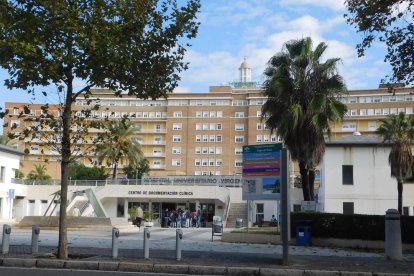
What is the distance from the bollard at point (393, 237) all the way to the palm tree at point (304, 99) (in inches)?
398

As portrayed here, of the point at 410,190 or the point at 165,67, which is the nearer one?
the point at 165,67

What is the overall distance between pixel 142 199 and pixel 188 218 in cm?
1303

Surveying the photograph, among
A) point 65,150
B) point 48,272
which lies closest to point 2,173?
point 65,150

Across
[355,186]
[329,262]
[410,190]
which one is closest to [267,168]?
[329,262]

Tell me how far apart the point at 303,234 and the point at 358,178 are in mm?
18608

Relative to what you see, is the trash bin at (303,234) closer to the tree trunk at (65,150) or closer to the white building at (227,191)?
the tree trunk at (65,150)

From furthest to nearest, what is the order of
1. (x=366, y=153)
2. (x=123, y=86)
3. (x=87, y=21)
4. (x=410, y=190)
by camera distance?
1. (x=410, y=190)
2. (x=366, y=153)
3. (x=123, y=86)
4. (x=87, y=21)

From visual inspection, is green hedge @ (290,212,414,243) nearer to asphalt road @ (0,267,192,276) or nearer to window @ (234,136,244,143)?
asphalt road @ (0,267,192,276)

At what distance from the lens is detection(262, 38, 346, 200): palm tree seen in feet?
84.9

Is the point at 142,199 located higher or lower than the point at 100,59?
lower

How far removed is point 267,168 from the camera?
22516 mm

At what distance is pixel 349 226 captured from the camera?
827 inches

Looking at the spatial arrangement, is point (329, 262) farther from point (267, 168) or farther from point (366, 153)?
point (366, 153)

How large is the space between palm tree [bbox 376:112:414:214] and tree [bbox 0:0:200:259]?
2496cm
